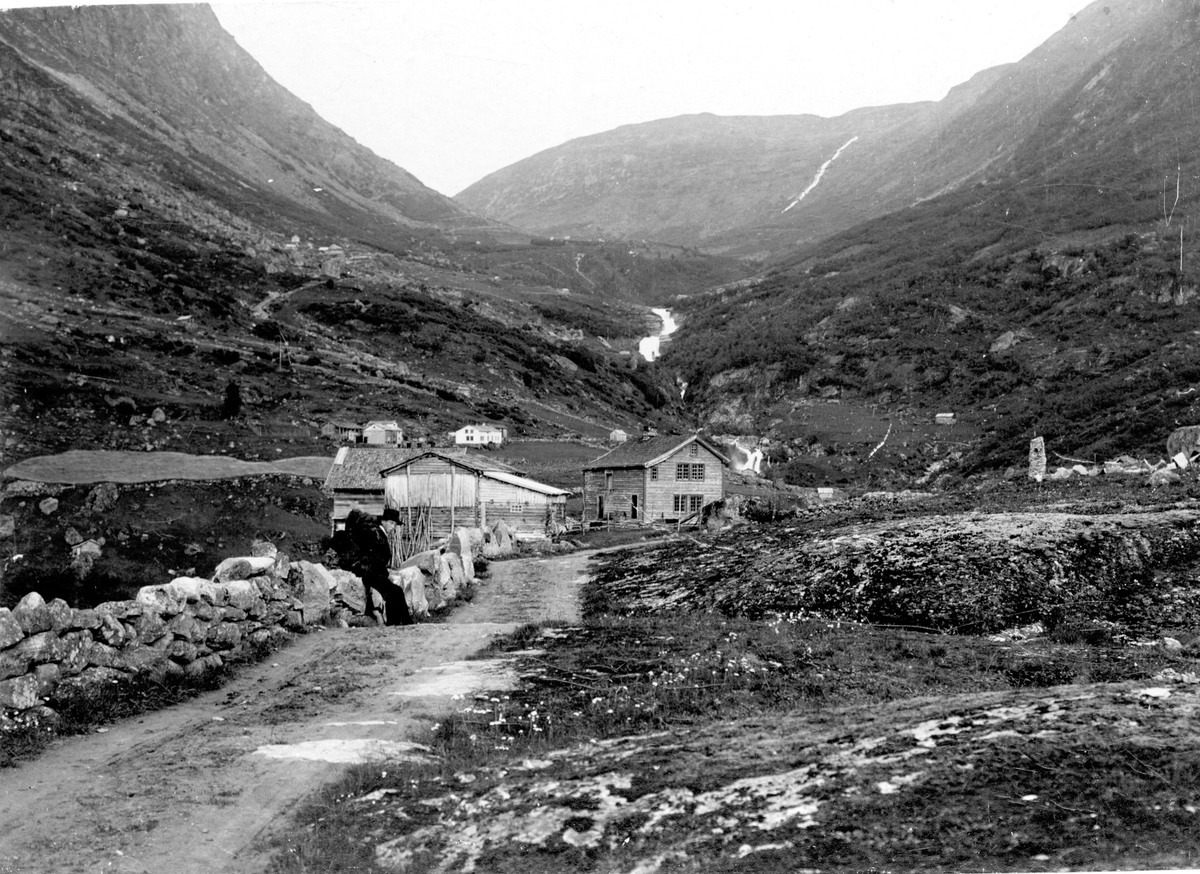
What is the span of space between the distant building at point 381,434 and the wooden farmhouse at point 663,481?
1057 inches

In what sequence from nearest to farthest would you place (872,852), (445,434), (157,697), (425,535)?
(872,852)
(157,697)
(425,535)
(445,434)

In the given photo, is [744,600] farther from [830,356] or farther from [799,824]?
[830,356]

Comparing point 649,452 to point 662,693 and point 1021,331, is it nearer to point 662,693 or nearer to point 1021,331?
point 662,693

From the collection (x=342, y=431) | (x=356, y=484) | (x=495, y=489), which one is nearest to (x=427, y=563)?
(x=495, y=489)

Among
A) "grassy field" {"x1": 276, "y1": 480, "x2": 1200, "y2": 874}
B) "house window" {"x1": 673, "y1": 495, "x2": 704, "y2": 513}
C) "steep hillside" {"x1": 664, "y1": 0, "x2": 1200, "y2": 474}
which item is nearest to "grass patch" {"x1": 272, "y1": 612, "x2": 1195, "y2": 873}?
"grassy field" {"x1": 276, "y1": 480, "x2": 1200, "y2": 874}

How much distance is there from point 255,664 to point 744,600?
36.0ft

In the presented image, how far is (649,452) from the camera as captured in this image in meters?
66.8

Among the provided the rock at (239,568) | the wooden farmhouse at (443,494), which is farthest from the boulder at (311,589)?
the wooden farmhouse at (443,494)

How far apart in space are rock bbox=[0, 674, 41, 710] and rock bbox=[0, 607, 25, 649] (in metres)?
0.48

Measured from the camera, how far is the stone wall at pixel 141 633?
462 inches

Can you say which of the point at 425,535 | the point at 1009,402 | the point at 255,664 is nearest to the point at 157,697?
the point at 255,664

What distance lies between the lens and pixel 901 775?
751cm

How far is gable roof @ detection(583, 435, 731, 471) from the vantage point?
216 ft

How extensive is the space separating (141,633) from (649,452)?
5401cm
